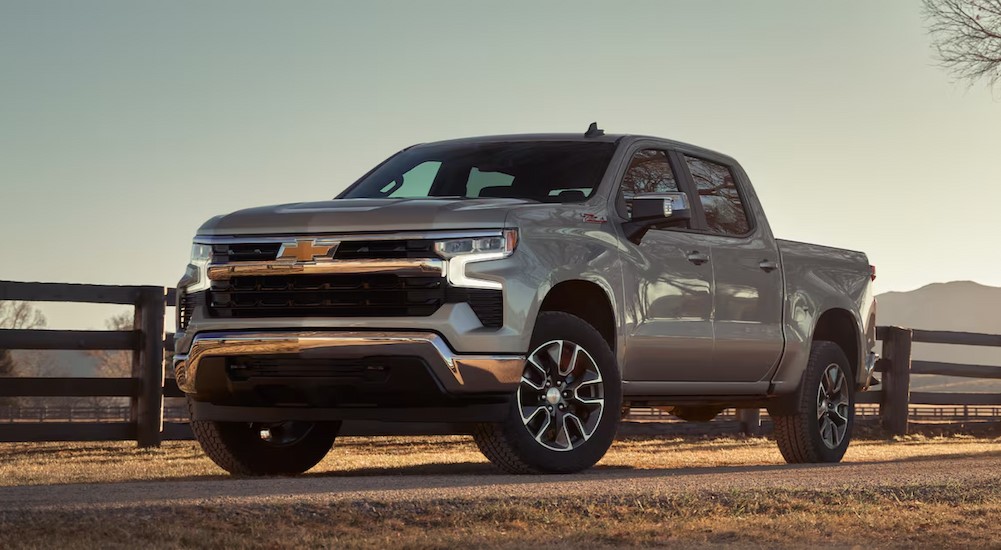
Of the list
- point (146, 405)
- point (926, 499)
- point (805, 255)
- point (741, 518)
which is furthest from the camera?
point (146, 405)

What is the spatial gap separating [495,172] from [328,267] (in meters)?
1.74

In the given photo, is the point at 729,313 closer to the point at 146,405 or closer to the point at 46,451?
the point at 146,405

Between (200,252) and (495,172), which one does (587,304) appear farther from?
(200,252)

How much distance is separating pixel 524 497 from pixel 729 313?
3.27 metres

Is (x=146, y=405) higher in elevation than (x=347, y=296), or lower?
lower

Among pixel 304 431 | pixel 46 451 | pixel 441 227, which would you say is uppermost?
pixel 441 227

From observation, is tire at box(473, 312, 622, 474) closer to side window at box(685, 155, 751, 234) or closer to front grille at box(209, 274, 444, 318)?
front grille at box(209, 274, 444, 318)

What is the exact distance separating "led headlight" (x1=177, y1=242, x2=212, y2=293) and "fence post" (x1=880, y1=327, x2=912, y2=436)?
35.2ft

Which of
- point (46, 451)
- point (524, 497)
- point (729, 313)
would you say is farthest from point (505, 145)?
point (46, 451)

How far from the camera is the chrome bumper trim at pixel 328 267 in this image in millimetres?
7465

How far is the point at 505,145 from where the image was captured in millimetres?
9195

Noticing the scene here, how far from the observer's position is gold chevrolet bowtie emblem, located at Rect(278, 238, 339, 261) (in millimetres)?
7617

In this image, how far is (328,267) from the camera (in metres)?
7.61

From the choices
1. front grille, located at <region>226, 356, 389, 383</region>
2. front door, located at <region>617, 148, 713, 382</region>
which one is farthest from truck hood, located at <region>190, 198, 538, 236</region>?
front door, located at <region>617, 148, 713, 382</region>
